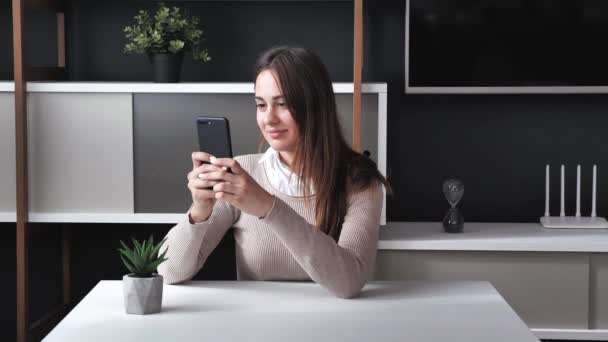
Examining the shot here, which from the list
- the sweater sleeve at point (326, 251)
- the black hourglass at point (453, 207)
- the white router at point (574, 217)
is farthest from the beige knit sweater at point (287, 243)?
the white router at point (574, 217)

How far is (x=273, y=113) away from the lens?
6.87ft

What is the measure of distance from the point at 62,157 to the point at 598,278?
1966 mm

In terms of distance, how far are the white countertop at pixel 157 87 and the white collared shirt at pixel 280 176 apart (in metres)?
0.91

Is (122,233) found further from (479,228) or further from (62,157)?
(479,228)

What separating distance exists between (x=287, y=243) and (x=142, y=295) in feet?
1.04

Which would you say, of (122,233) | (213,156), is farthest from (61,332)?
(122,233)

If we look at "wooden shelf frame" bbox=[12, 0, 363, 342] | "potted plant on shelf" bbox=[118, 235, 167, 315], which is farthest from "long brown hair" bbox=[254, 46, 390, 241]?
"wooden shelf frame" bbox=[12, 0, 363, 342]

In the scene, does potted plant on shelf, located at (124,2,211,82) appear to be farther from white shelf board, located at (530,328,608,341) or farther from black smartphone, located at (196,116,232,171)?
white shelf board, located at (530,328,608,341)

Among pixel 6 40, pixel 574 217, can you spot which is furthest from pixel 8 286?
pixel 574 217

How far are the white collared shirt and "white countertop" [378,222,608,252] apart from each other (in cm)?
96

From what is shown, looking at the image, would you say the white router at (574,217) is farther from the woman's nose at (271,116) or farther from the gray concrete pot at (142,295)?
the gray concrete pot at (142,295)

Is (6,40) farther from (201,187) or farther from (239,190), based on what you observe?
(239,190)

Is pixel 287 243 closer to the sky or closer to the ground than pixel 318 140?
closer to the ground

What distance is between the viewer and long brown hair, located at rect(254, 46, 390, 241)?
2.12m
